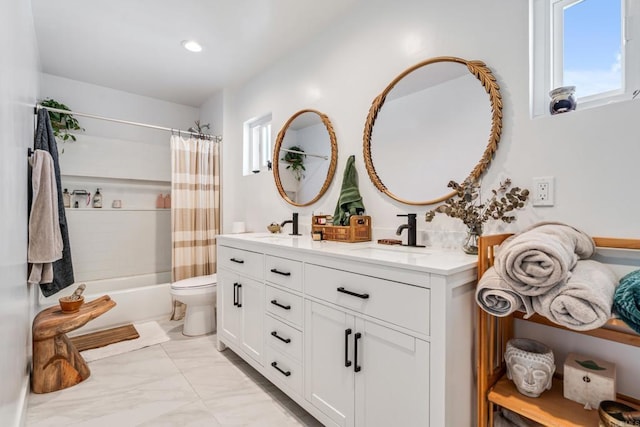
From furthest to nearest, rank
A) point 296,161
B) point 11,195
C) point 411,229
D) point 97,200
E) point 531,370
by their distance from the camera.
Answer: point 97,200, point 296,161, point 411,229, point 11,195, point 531,370

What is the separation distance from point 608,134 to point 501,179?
374mm

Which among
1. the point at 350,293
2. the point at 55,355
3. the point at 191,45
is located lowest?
the point at 55,355

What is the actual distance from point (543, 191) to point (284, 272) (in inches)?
48.7

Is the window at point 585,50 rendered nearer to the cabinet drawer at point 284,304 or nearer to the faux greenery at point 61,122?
the cabinet drawer at point 284,304

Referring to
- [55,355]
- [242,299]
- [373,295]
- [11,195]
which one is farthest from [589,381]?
[55,355]

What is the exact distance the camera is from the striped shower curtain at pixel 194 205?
310 centimetres

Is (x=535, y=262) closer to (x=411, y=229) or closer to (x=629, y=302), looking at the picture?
(x=629, y=302)

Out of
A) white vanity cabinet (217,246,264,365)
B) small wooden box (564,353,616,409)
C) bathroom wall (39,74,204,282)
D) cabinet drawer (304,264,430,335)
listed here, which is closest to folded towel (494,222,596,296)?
cabinet drawer (304,264,430,335)

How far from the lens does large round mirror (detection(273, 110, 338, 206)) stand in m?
2.21

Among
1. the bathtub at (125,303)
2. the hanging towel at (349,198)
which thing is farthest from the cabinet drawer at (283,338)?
the bathtub at (125,303)

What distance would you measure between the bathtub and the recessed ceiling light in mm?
2225

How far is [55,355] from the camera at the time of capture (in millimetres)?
1912

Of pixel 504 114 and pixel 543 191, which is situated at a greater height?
pixel 504 114

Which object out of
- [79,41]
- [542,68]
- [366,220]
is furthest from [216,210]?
[542,68]
